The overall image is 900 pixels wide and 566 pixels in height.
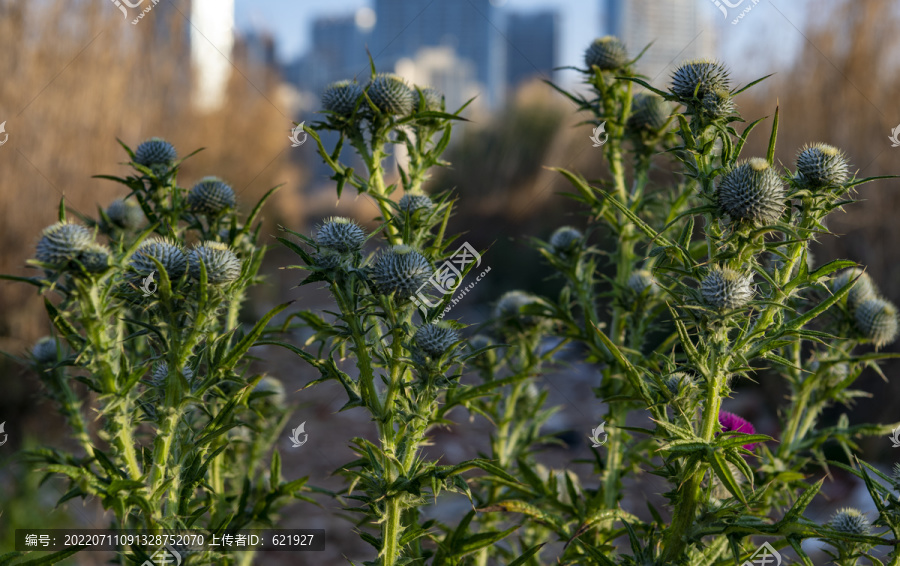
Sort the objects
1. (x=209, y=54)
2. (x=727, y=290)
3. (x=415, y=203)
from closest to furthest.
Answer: (x=727, y=290) < (x=415, y=203) < (x=209, y=54)

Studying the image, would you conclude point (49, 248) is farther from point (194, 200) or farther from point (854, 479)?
point (854, 479)

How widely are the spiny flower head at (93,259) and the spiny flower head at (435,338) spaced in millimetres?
1063

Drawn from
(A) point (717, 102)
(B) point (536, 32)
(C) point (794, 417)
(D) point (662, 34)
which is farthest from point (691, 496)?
(B) point (536, 32)

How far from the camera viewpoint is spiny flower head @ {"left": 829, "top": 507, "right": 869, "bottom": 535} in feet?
7.22

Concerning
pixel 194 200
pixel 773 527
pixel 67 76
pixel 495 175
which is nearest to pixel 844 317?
pixel 773 527

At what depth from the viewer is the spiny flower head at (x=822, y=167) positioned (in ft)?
6.73

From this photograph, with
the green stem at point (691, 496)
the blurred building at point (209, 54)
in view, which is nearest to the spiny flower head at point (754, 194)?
the green stem at point (691, 496)

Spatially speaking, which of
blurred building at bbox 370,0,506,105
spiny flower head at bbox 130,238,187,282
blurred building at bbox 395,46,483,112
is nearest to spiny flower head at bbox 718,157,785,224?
spiny flower head at bbox 130,238,187,282

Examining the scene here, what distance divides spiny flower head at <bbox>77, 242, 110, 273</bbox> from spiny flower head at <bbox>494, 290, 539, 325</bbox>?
1780 mm

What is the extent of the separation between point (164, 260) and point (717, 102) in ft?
6.19

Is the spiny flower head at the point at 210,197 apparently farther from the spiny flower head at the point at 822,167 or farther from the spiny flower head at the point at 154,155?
the spiny flower head at the point at 822,167

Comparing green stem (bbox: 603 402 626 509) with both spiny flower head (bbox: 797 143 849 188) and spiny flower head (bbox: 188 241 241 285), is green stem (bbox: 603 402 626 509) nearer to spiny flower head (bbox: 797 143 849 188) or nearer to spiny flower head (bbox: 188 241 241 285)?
spiny flower head (bbox: 797 143 849 188)

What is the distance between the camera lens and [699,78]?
2.12m

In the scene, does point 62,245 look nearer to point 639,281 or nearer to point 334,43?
point 639,281
